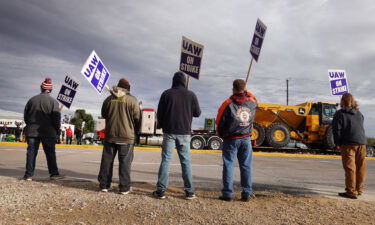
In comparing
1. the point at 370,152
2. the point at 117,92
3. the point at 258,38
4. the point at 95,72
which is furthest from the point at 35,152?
the point at 370,152

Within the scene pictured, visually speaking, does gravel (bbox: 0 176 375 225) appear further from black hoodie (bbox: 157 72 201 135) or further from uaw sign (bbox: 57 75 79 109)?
uaw sign (bbox: 57 75 79 109)

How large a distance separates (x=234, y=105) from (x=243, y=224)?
1737 millimetres

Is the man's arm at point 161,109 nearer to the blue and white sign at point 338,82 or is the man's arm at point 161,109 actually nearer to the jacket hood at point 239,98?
the jacket hood at point 239,98

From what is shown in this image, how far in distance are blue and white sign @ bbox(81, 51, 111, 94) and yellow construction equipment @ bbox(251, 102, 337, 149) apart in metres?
11.5

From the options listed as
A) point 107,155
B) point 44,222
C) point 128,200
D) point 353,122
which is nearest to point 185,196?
point 128,200

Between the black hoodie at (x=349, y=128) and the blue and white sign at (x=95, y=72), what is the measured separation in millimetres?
4104

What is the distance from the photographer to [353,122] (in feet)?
14.9

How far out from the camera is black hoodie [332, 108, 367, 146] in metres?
4.45

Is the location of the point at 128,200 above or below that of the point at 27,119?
below

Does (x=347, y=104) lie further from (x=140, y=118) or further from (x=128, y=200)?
(x=128, y=200)

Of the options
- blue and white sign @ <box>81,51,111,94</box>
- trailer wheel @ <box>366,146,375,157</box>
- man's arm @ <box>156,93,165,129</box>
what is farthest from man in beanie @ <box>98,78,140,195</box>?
trailer wheel @ <box>366,146,375,157</box>

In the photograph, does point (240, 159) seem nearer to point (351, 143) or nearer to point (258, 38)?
point (351, 143)

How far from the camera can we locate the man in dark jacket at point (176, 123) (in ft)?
12.8

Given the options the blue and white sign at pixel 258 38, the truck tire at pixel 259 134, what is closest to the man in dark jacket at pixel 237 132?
the blue and white sign at pixel 258 38
